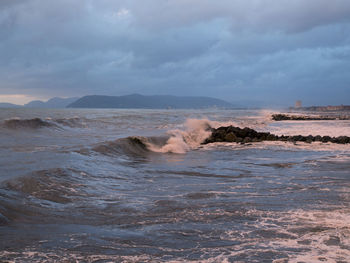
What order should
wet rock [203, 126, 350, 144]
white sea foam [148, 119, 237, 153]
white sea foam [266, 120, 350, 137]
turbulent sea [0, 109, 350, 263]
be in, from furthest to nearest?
white sea foam [266, 120, 350, 137] → wet rock [203, 126, 350, 144] → white sea foam [148, 119, 237, 153] → turbulent sea [0, 109, 350, 263]

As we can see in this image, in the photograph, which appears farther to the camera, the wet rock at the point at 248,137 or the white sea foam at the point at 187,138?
the wet rock at the point at 248,137

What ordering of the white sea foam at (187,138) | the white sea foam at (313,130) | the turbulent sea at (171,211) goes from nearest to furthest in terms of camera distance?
the turbulent sea at (171,211)
the white sea foam at (187,138)
the white sea foam at (313,130)

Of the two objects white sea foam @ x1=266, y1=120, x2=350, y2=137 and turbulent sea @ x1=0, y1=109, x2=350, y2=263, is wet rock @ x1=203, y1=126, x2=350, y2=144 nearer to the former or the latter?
white sea foam @ x1=266, y1=120, x2=350, y2=137

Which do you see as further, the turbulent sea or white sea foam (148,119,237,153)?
white sea foam (148,119,237,153)

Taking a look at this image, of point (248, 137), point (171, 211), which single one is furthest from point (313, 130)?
point (171, 211)

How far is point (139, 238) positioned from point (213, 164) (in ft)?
21.5

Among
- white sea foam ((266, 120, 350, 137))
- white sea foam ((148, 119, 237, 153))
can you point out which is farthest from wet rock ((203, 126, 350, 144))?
white sea foam ((266, 120, 350, 137))

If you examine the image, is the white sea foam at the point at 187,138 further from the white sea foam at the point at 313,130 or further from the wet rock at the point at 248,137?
the white sea foam at the point at 313,130

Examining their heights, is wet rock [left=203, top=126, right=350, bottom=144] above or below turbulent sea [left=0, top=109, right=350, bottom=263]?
above

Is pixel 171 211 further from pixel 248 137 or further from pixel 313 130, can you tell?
pixel 313 130

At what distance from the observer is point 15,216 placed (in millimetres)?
4477

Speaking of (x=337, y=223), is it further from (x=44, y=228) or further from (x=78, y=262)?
(x=44, y=228)

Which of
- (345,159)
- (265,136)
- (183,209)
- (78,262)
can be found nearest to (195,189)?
(183,209)

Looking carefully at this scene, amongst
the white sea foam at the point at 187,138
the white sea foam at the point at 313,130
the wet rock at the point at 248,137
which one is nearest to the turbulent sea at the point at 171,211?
the white sea foam at the point at 187,138
